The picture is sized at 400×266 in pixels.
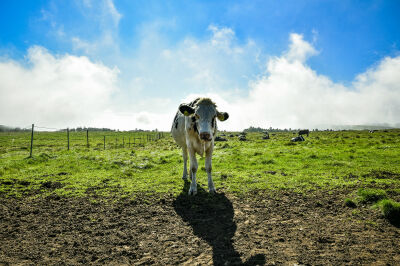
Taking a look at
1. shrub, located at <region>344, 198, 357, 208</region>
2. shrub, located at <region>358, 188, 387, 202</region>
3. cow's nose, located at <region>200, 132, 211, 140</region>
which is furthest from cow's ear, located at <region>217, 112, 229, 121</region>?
shrub, located at <region>358, 188, 387, 202</region>

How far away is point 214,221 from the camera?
194 inches

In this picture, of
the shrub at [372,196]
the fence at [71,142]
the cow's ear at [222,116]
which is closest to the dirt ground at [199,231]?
the shrub at [372,196]

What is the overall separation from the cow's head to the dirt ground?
2.02 meters

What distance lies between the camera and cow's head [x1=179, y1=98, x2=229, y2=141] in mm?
6031

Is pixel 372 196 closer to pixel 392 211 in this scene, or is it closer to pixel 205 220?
pixel 392 211

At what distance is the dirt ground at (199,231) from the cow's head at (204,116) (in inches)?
79.5

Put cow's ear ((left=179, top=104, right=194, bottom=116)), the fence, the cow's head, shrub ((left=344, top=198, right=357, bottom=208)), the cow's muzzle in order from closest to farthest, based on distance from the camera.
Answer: shrub ((left=344, top=198, right=357, bottom=208)), the cow's muzzle, the cow's head, cow's ear ((left=179, top=104, right=194, bottom=116)), the fence

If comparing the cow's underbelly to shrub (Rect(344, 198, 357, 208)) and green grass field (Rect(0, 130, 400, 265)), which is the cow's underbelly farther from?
shrub (Rect(344, 198, 357, 208))

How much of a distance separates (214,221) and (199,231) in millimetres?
580

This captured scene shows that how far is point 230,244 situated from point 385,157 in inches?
526

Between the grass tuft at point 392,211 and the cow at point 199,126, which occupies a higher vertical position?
the cow at point 199,126

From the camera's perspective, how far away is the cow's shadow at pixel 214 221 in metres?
3.46

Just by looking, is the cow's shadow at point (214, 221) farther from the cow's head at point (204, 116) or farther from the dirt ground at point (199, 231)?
the cow's head at point (204, 116)

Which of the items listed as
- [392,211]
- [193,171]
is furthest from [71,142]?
[392,211]
